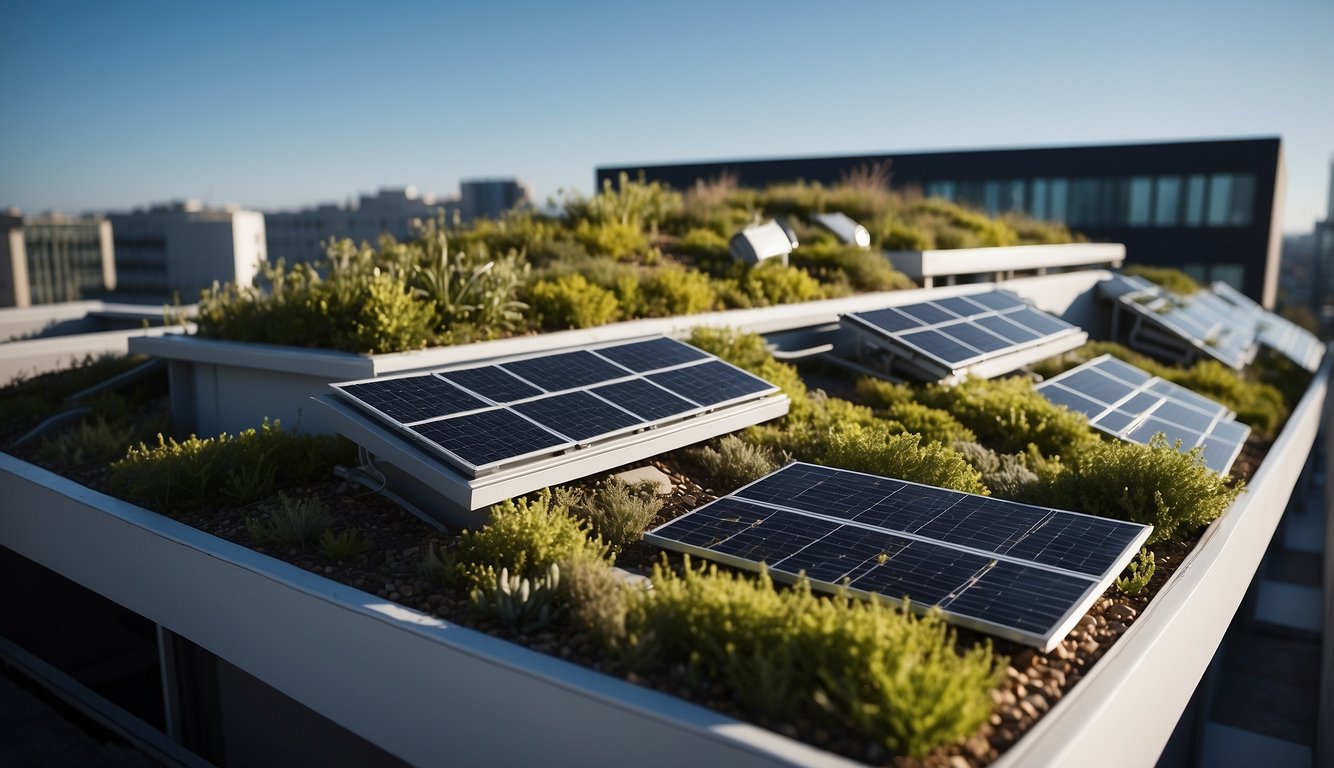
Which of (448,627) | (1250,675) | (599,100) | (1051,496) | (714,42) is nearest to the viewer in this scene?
(448,627)

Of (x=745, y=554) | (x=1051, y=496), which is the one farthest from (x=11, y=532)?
(x=1051, y=496)

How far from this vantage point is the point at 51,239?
84125 mm

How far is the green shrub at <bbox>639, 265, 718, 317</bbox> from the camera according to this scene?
39.7 ft

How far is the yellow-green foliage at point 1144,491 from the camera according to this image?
7.25 m

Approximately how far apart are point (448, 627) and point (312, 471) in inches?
138

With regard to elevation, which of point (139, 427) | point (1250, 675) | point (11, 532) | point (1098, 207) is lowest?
point (1250, 675)

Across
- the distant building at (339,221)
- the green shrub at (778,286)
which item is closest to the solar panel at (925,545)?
the green shrub at (778,286)

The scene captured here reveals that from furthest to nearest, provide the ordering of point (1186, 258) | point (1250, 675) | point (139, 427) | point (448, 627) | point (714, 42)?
point (1186, 258) < point (714, 42) < point (1250, 675) < point (139, 427) < point (448, 627)

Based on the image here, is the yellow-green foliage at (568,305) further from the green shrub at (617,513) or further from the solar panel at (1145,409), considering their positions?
the solar panel at (1145,409)

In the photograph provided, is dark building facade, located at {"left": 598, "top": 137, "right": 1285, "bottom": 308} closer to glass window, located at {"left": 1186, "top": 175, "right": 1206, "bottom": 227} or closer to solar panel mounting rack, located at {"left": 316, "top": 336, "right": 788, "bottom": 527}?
glass window, located at {"left": 1186, "top": 175, "right": 1206, "bottom": 227}

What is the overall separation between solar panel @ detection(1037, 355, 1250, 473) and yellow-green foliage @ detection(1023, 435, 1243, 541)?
2216 millimetres

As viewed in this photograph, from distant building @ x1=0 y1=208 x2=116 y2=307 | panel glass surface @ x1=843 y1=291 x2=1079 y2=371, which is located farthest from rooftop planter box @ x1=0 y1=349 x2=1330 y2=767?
distant building @ x1=0 y1=208 x2=116 y2=307

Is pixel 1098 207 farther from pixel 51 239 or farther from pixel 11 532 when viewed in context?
pixel 51 239

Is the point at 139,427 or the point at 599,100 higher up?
the point at 599,100
